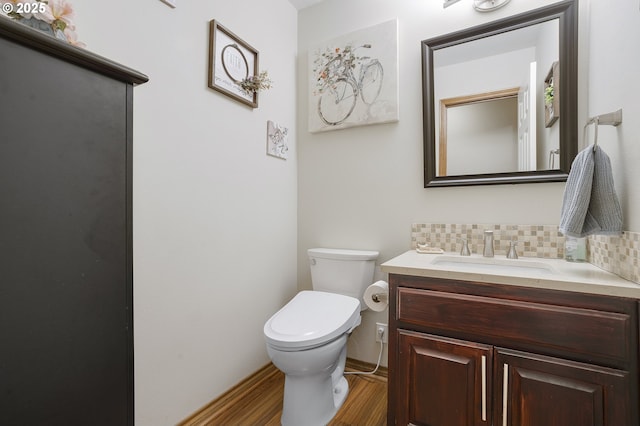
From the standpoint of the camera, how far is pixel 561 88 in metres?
1.37

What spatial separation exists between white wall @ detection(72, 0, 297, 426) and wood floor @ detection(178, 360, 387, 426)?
0.21ft

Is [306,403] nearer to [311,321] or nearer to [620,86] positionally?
[311,321]

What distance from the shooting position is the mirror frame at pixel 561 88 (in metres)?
1.34

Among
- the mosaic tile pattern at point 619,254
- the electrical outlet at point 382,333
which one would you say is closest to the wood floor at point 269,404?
the electrical outlet at point 382,333

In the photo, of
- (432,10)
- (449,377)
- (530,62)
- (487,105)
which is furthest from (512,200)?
(432,10)

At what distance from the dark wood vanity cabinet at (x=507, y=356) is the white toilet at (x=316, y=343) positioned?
0.87 feet

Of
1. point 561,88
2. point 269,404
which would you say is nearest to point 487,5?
point 561,88

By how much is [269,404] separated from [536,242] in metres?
1.56

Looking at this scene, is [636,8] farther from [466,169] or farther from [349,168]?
[349,168]

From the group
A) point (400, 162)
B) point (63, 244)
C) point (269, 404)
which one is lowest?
point (269, 404)

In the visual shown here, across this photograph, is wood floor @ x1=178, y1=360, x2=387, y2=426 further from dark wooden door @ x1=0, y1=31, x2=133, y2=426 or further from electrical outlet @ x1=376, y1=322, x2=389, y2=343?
dark wooden door @ x1=0, y1=31, x2=133, y2=426

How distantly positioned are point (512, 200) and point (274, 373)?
167 centimetres

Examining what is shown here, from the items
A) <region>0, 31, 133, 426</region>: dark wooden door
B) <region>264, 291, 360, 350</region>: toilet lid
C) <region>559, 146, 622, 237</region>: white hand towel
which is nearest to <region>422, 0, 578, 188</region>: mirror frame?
<region>559, 146, 622, 237</region>: white hand towel

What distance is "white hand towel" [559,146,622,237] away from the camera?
984mm
